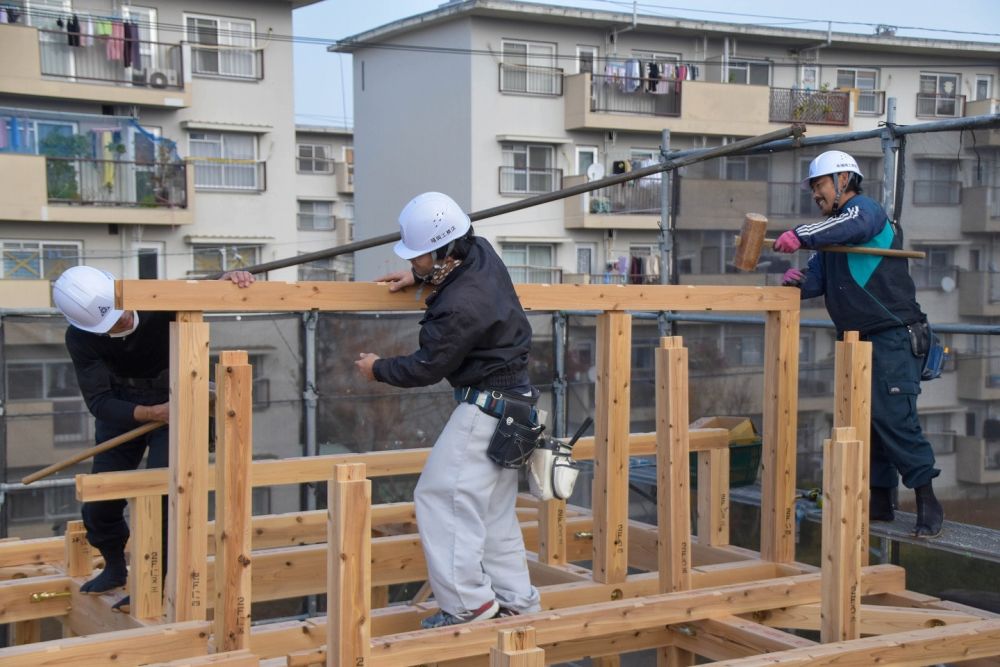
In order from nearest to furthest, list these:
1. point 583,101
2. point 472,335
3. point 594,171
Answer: point 472,335 < point 594,171 < point 583,101

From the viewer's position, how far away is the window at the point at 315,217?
36719mm

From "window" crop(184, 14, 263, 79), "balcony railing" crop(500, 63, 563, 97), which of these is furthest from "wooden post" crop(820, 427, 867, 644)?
"balcony railing" crop(500, 63, 563, 97)

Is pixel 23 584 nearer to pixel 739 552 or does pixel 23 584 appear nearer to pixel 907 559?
pixel 739 552

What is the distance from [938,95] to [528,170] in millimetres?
12244

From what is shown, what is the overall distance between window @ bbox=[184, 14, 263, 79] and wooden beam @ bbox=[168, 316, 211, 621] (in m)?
20.7

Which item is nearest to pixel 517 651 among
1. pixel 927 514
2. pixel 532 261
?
pixel 927 514

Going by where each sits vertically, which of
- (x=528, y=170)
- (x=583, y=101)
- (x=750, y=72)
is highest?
(x=750, y=72)

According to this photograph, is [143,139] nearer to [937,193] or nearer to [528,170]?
[528,170]

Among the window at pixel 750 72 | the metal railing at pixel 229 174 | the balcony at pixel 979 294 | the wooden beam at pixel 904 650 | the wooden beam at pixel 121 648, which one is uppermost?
the window at pixel 750 72

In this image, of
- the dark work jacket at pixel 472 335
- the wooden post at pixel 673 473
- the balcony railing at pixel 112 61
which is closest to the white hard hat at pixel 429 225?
the dark work jacket at pixel 472 335

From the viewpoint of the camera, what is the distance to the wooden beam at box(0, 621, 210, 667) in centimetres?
405

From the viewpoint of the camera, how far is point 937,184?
6.78m

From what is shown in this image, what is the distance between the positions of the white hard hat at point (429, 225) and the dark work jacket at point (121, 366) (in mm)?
1368

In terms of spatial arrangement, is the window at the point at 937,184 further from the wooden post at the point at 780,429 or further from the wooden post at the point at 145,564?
the wooden post at the point at 145,564
